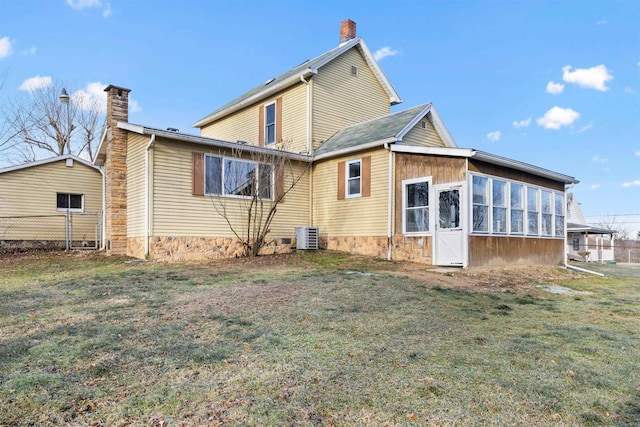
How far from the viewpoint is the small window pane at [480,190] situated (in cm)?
1044

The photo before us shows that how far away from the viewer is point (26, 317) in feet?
16.4

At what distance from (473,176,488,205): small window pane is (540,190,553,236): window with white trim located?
123 inches

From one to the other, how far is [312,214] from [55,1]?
42.0 feet

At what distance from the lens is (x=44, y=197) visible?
15.5 meters

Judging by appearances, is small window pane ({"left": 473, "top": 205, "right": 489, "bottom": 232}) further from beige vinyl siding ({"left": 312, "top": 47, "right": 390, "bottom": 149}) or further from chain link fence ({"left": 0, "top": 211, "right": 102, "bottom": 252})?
chain link fence ({"left": 0, "top": 211, "right": 102, "bottom": 252})

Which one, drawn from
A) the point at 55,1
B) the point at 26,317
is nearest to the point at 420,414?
the point at 26,317

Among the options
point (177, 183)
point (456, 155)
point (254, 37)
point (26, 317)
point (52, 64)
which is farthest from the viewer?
point (52, 64)

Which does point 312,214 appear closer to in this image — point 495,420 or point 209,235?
point 209,235

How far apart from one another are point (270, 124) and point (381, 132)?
17.2ft

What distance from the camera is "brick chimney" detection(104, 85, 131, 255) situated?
11.9m

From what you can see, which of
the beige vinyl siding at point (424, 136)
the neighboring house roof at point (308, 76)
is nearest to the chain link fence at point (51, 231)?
the neighboring house roof at point (308, 76)

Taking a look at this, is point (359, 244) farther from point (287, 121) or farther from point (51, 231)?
point (51, 231)

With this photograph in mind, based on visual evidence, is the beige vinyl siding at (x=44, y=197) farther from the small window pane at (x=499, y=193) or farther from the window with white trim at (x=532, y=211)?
the window with white trim at (x=532, y=211)

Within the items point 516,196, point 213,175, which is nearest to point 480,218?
point 516,196
